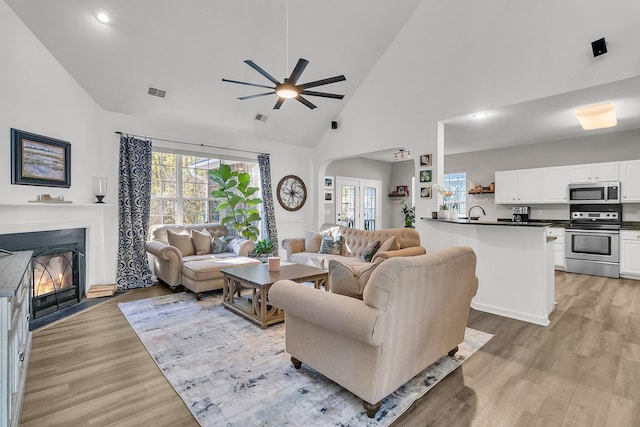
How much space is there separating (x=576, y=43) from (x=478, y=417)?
3.83 meters

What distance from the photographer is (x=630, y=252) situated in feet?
18.0

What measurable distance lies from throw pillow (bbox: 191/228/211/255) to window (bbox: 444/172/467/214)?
19.5 ft

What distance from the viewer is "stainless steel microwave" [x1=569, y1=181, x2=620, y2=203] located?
5.65 m

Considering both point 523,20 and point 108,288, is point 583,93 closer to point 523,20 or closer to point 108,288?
point 523,20

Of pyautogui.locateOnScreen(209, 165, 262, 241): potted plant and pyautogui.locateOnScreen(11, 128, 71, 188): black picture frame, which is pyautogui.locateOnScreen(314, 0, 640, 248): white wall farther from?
pyautogui.locateOnScreen(11, 128, 71, 188): black picture frame

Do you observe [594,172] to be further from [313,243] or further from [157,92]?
[157,92]

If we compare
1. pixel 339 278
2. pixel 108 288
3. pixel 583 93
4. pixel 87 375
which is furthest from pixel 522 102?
pixel 108 288

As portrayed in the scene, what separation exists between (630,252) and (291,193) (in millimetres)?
6380

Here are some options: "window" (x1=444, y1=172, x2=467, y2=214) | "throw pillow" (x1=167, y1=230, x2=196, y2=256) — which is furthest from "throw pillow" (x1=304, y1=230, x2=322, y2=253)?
"window" (x1=444, y1=172, x2=467, y2=214)

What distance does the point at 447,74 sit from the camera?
14.9 ft

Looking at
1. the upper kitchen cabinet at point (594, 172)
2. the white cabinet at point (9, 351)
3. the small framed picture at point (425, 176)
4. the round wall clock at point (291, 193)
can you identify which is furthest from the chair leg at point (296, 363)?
the upper kitchen cabinet at point (594, 172)

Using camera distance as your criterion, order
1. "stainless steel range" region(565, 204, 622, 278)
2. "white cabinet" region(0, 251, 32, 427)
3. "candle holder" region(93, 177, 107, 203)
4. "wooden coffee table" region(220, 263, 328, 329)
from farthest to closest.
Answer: "stainless steel range" region(565, 204, 622, 278) → "candle holder" region(93, 177, 107, 203) → "wooden coffee table" region(220, 263, 328, 329) → "white cabinet" region(0, 251, 32, 427)

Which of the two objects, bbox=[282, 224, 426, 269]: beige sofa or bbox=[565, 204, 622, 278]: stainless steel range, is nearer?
bbox=[282, 224, 426, 269]: beige sofa

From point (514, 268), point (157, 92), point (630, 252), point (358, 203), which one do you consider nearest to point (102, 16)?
point (157, 92)
